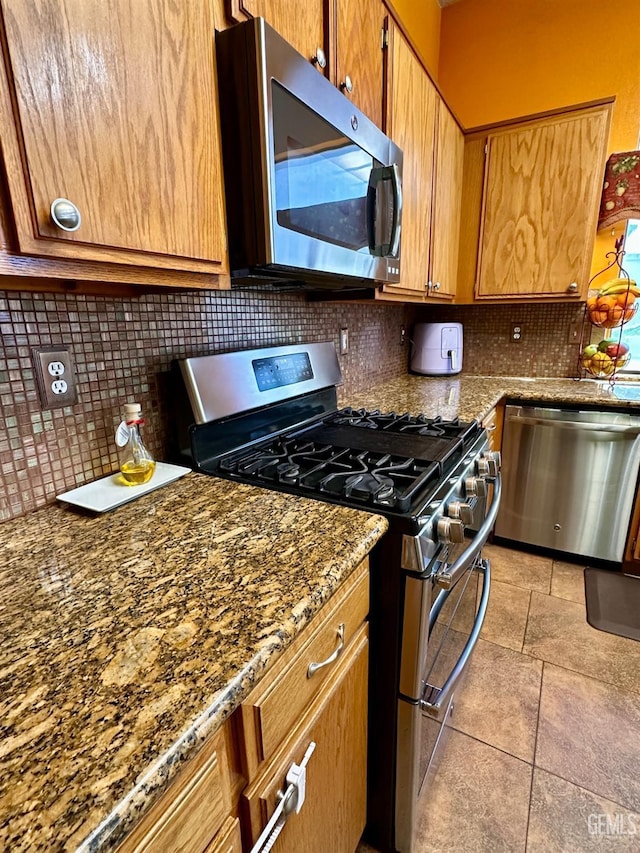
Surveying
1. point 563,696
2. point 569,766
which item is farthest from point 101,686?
point 563,696

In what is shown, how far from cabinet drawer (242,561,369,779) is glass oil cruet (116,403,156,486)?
506 millimetres

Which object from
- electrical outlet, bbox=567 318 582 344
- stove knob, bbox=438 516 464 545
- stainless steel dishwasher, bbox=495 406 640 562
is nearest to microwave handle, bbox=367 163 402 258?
stove knob, bbox=438 516 464 545

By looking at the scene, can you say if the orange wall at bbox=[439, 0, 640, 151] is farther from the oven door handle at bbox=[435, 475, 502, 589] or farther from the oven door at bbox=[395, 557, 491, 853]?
the oven door at bbox=[395, 557, 491, 853]

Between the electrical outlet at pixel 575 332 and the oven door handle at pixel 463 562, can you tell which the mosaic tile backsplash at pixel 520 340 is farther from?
the oven door handle at pixel 463 562

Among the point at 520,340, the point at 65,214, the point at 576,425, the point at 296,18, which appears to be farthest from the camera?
the point at 520,340

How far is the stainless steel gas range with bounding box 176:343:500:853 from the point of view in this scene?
87cm

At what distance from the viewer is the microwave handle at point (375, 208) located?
118cm

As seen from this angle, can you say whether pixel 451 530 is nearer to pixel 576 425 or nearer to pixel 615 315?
pixel 576 425

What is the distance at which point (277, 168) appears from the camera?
2.73 ft

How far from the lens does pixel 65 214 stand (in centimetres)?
55

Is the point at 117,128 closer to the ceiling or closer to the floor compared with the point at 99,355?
closer to the ceiling

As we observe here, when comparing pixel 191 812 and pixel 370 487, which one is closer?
pixel 191 812

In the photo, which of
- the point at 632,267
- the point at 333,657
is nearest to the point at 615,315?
the point at 632,267

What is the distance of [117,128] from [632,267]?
2723 millimetres
